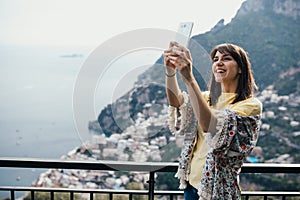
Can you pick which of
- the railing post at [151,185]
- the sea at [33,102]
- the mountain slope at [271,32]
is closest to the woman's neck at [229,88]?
the railing post at [151,185]

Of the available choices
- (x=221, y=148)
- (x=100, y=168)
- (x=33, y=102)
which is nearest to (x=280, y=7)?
(x=33, y=102)

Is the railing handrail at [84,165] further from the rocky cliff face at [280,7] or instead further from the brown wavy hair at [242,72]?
the rocky cliff face at [280,7]

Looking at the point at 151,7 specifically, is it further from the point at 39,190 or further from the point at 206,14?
the point at 39,190

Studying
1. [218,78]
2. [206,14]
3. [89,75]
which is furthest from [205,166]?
[206,14]

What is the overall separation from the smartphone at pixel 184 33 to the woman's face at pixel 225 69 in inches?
5.5

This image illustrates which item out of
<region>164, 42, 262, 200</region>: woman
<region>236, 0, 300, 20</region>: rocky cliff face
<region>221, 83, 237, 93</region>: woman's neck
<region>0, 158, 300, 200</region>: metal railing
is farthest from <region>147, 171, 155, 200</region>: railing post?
<region>236, 0, 300, 20</region>: rocky cliff face

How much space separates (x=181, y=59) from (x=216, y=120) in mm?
200

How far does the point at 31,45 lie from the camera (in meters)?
2.88

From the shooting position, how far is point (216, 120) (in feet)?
2.99

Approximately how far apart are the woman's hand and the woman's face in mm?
157

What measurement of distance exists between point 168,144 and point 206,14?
1306mm

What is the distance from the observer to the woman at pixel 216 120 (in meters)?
0.91

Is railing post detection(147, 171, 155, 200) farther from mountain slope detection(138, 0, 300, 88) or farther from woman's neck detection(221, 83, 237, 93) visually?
mountain slope detection(138, 0, 300, 88)

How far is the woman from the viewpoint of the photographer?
0.91 m
